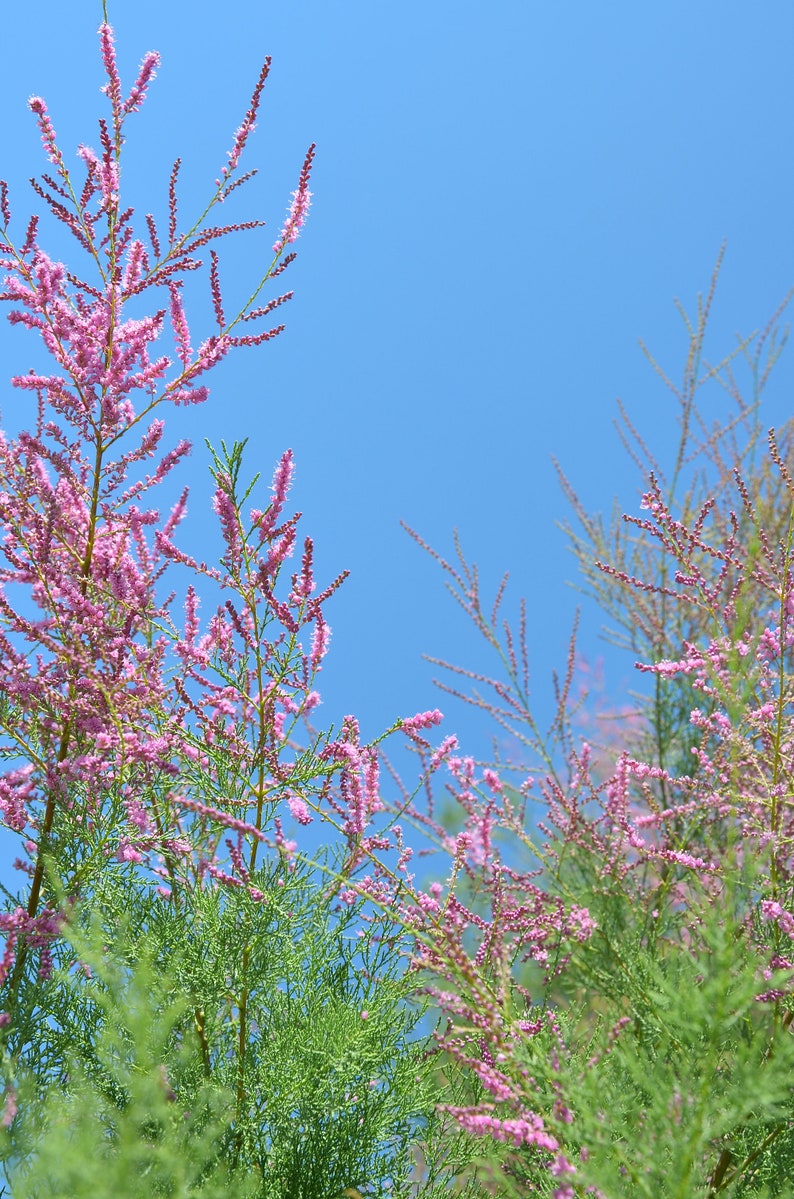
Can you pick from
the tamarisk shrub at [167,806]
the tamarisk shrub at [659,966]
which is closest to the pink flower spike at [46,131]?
the tamarisk shrub at [167,806]

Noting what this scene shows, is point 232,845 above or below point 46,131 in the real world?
below

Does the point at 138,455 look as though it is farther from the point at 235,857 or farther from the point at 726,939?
the point at 726,939

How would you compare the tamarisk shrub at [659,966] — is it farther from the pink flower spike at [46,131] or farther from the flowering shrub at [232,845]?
the pink flower spike at [46,131]

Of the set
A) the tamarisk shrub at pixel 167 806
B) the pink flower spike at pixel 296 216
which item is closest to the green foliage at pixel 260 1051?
the tamarisk shrub at pixel 167 806

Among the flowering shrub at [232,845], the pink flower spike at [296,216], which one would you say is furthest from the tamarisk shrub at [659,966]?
the pink flower spike at [296,216]

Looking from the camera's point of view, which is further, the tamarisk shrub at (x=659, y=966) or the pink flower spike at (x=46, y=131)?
the pink flower spike at (x=46, y=131)

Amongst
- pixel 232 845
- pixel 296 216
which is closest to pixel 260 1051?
pixel 232 845

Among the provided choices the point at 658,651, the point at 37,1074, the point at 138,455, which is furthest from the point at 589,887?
the point at 138,455

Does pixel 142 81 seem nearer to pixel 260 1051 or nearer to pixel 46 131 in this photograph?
pixel 46 131

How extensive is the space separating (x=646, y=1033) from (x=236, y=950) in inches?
57.5

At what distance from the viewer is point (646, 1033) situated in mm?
3391

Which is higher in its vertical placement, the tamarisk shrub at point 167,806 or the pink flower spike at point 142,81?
the pink flower spike at point 142,81


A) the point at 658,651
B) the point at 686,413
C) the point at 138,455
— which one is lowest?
the point at 138,455

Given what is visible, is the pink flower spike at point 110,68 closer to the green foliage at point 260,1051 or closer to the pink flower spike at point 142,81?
the pink flower spike at point 142,81
